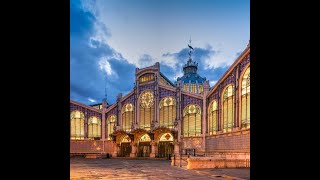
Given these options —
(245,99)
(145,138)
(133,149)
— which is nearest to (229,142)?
(245,99)

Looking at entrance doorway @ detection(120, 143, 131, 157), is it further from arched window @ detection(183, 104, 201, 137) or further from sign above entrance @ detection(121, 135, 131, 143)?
arched window @ detection(183, 104, 201, 137)

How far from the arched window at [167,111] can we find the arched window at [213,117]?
705 cm

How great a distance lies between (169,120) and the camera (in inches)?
1684

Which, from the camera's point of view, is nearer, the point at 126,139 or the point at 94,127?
the point at 126,139

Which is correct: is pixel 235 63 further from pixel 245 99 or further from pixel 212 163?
pixel 212 163

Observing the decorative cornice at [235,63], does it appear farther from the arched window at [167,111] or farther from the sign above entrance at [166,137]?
the sign above entrance at [166,137]

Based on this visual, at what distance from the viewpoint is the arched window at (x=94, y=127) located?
51.8 metres

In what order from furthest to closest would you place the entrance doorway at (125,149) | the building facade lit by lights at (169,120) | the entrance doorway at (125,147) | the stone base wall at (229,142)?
the entrance doorway at (125,147)
the entrance doorway at (125,149)
the building facade lit by lights at (169,120)
the stone base wall at (229,142)

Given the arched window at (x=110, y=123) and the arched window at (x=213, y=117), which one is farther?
the arched window at (x=110, y=123)

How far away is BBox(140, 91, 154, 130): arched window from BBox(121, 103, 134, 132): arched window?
8.27 feet

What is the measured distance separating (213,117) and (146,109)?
1391 centimetres

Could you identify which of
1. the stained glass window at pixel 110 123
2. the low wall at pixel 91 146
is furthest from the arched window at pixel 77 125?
the stained glass window at pixel 110 123
